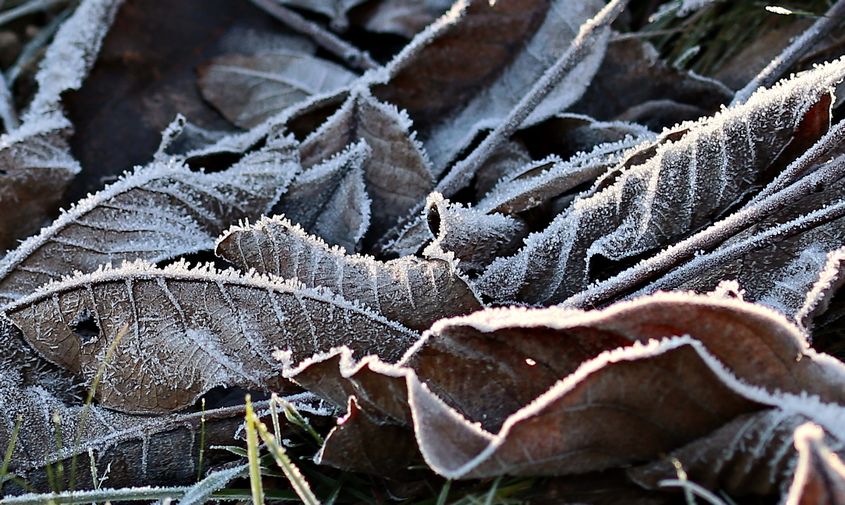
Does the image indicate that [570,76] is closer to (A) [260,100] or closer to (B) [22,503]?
(A) [260,100]

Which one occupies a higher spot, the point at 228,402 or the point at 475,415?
the point at 475,415

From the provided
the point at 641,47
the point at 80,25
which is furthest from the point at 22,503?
the point at 641,47

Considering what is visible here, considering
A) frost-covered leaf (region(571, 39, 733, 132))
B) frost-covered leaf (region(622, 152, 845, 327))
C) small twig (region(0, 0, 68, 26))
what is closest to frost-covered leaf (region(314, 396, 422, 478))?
frost-covered leaf (region(622, 152, 845, 327))

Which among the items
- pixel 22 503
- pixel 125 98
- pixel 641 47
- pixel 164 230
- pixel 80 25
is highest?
pixel 641 47

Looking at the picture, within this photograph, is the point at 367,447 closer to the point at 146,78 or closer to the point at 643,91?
the point at 643,91

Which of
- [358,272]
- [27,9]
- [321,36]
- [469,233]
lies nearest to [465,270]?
[469,233]

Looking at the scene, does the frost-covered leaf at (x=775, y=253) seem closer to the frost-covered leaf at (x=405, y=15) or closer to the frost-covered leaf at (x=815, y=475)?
the frost-covered leaf at (x=815, y=475)

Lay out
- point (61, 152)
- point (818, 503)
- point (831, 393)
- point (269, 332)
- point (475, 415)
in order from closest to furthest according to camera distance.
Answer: point (818, 503)
point (831, 393)
point (475, 415)
point (269, 332)
point (61, 152)
